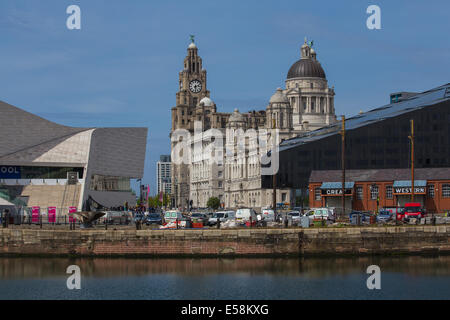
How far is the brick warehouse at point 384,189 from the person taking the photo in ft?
322

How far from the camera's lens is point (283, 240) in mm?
55125

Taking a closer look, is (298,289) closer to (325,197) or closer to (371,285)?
(371,285)

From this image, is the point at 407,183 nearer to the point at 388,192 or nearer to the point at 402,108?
the point at 388,192

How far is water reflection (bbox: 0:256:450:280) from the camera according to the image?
49312mm

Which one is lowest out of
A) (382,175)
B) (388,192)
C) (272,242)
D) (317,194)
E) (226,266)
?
(226,266)

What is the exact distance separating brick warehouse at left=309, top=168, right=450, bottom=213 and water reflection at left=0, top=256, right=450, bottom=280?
148 feet

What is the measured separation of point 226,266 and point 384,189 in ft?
178

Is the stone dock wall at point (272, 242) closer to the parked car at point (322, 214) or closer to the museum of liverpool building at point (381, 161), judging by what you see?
the parked car at point (322, 214)

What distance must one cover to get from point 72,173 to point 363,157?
1616 inches

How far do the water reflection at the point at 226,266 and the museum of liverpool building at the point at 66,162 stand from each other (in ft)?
132

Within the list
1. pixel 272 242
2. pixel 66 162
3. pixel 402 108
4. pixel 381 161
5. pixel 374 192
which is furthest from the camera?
pixel 402 108

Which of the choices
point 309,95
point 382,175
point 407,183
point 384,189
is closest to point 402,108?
point 382,175

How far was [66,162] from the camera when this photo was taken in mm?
105312
